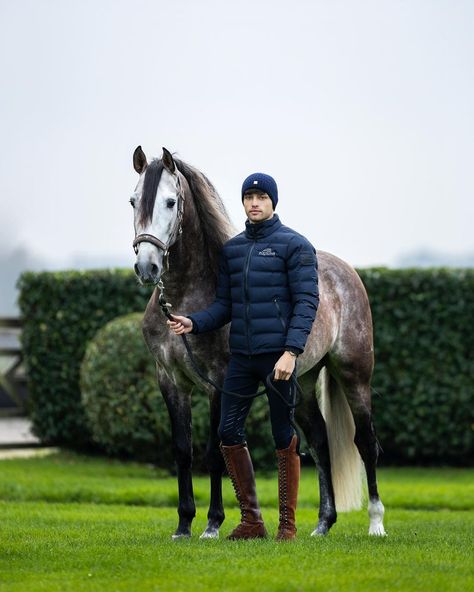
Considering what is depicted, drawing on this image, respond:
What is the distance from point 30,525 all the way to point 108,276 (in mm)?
6270

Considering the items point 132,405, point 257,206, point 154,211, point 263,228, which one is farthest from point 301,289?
point 132,405

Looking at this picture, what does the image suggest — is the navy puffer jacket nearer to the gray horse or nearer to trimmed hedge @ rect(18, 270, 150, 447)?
the gray horse

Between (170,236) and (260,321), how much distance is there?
701 mm

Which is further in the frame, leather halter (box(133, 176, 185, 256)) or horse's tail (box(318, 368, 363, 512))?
horse's tail (box(318, 368, 363, 512))

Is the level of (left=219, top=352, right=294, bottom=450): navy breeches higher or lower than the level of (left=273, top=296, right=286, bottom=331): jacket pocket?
lower

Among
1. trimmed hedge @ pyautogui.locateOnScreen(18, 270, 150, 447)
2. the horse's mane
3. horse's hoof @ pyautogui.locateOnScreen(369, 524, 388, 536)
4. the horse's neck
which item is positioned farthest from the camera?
trimmed hedge @ pyautogui.locateOnScreen(18, 270, 150, 447)

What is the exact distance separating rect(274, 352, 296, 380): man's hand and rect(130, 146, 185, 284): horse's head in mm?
815

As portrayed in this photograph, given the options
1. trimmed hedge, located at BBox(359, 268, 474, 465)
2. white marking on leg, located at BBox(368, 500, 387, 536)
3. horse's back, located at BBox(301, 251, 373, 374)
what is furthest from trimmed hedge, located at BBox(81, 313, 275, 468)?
white marking on leg, located at BBox(368, 500, 387, 536)

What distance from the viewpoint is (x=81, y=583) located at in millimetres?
5523

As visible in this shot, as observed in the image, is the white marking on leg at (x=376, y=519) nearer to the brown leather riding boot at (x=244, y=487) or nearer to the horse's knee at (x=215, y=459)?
the brown leather riding boot at (x=244, y=487)

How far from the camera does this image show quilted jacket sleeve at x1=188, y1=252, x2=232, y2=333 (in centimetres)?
666

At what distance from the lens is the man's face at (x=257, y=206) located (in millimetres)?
6641

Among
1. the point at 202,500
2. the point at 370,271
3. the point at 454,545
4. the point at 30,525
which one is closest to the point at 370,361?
the point at 454,545

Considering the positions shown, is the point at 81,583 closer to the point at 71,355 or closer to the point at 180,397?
the point at 180,397
